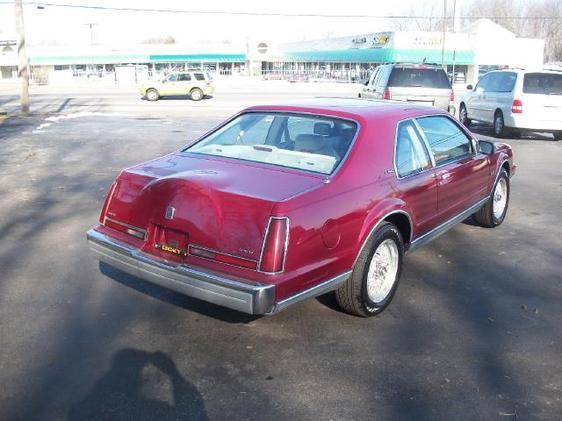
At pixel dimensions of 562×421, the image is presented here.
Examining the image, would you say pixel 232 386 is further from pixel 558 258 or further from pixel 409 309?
pixel 558 258

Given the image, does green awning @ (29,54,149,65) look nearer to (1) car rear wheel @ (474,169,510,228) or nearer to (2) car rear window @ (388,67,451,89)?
(2) car rear window @ (388,67,451,89)

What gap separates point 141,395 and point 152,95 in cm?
3157

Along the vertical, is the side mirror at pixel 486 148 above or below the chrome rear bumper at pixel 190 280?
above

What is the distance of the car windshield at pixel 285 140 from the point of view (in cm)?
450

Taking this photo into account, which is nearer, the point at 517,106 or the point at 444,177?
the point at 444,177

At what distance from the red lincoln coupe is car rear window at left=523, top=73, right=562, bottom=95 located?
10.2 m

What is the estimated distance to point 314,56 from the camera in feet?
220

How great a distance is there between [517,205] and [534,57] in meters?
58.6

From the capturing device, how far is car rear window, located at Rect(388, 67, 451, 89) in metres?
15.0

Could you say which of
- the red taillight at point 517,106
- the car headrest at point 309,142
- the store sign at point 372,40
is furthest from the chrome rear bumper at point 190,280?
the store sign at point 372,40

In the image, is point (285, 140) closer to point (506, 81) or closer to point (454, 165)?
point (454, 165)

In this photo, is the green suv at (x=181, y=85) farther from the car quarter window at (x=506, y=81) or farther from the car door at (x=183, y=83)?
the car quarter window at (x=506, y=81)

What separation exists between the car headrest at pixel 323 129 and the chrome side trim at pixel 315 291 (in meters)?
1.20

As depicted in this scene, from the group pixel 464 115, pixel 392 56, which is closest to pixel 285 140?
pixel 464 115
